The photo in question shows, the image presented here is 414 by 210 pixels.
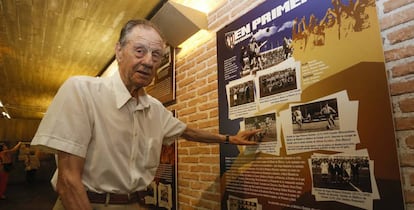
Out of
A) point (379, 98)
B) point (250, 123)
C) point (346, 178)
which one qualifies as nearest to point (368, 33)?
point (379, 98)

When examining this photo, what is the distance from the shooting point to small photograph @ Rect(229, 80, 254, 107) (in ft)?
6.35

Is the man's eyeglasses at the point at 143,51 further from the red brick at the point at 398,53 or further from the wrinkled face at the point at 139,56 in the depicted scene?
the red brick at the point at 398,53

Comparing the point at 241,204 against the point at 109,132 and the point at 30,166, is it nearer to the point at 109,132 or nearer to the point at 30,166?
the point at 109,132

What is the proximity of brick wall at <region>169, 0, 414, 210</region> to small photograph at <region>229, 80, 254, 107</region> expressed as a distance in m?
0.28

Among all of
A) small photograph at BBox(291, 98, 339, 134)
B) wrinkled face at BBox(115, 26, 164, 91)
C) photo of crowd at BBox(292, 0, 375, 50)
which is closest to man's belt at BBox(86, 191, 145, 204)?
wrinkled face at BBox(115, 26, 164, 91)

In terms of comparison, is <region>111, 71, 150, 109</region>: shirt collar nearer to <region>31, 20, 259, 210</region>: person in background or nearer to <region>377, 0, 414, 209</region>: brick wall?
<region>31, 20, 259, 210</region>: person in background

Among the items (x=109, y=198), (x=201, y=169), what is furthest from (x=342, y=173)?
(x=201, y=169)

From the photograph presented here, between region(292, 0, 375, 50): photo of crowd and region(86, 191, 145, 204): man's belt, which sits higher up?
region(292, 0, 375, 50): photo of crowd

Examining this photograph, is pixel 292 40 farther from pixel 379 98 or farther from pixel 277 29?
pixel 379 98

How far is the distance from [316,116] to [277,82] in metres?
0.35

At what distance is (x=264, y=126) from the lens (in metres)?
1.83

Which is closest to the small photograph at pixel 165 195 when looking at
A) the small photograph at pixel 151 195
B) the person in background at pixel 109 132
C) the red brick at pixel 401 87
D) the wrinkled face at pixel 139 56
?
the small photograph at pixel 151 195

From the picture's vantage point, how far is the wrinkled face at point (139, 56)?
156 cm

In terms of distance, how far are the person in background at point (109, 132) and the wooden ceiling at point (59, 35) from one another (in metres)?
1.93
